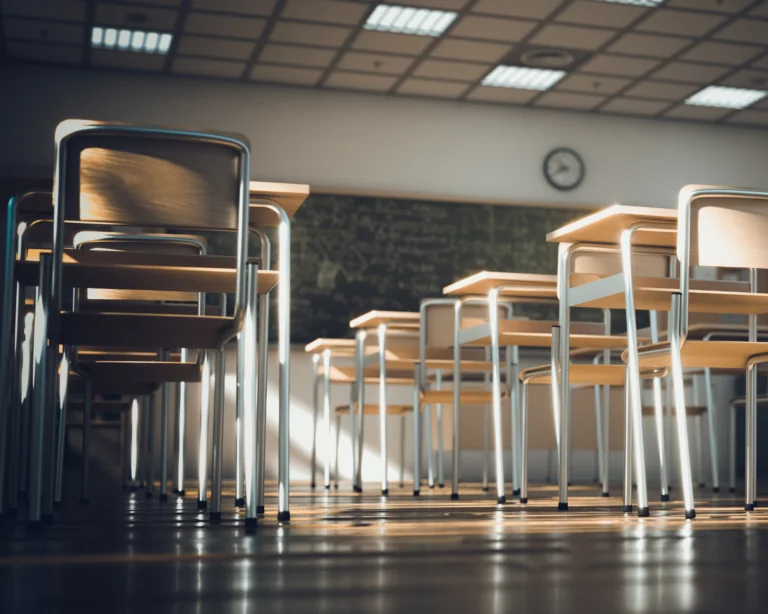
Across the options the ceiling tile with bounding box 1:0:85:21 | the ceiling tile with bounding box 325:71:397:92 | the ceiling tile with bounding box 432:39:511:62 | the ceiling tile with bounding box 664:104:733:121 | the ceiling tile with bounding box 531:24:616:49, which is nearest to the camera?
the ceiling tile with bounding box 1:0:85:21

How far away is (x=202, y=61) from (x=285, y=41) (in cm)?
74

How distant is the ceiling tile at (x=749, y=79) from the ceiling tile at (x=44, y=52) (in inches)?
188

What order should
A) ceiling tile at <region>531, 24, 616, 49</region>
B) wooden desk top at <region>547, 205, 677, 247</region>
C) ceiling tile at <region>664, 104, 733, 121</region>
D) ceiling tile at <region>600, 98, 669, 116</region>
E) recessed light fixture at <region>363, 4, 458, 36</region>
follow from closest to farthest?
1. wooden desk top at <region>547, 205, 677, 247</region>
2. recessed light fixture at <region>363, 4, 458, 36</region>
3. ceiling tile at <region>531, 24, 616, 49</region>
4. ceiling tile at <region>600, 98, 669, 116</region>
5. ceiling tile at <region>664, 104, 733, 121</region>

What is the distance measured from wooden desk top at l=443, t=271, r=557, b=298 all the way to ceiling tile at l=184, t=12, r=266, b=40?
11.7 feet

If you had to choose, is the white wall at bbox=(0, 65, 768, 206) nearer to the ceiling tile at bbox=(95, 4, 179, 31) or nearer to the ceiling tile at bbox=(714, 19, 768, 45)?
the ceiling tile at bbox=(95, 4, 179, 31)

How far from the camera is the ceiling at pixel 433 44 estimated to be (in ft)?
22.3

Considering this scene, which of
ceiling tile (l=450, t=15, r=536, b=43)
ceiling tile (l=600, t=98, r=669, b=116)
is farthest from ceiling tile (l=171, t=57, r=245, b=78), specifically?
ceiling tile (l=600, t=98, r=669, b=116)

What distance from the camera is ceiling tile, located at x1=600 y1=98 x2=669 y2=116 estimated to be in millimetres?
8641

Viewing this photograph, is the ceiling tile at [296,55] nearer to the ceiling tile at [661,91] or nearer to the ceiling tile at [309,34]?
the ceiling tile at [309,34]

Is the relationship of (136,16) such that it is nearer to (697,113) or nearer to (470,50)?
(470,50)

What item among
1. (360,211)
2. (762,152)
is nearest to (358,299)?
(360,211)

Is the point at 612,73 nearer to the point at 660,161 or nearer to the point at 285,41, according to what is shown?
the point at 660,161

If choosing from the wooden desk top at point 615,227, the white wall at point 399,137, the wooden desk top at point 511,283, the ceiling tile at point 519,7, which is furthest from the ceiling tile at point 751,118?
the wooden desk top at point 615,227

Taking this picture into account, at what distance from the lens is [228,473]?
718cm
